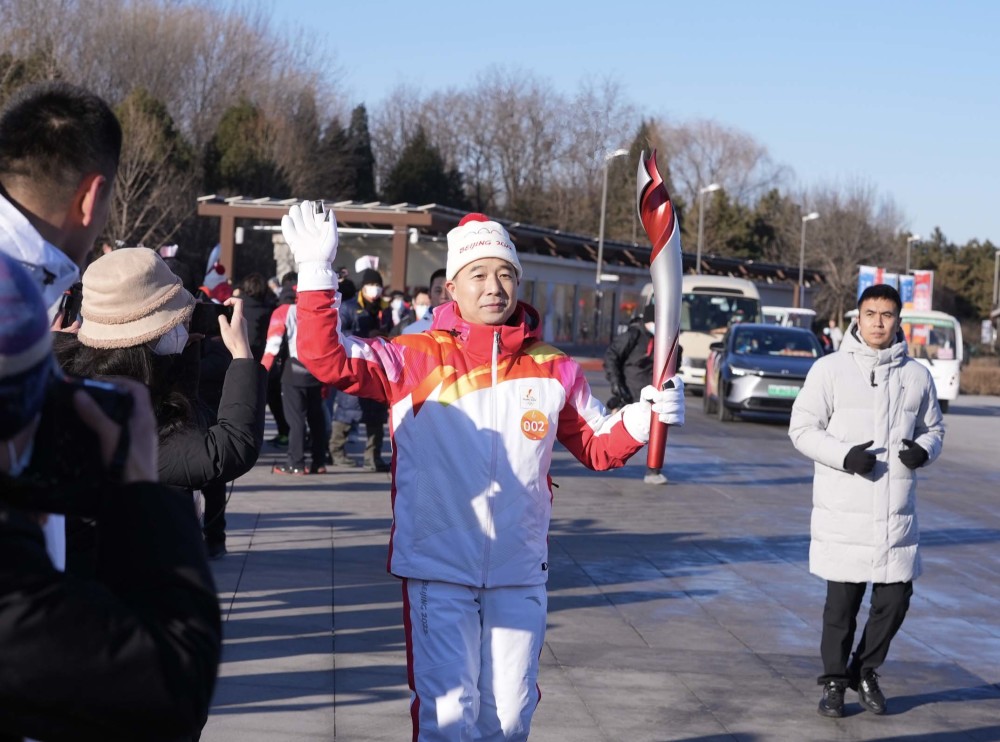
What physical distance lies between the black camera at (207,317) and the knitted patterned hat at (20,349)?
237cm

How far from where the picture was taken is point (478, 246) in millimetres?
4480

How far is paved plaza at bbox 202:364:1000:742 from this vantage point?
240 inches

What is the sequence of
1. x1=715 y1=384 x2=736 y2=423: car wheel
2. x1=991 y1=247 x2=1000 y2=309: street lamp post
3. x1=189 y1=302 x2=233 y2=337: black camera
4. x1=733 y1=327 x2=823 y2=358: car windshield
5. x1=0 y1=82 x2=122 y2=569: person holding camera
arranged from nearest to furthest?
x1=0 y1=82 x2=122 y2=569: person holding camera → x1=189 y1=302 x2=233 y2=337: black camera → x1=715 y1=384 x2=736 y2=423: car wheel → x1=733 y1=327 x2=823 y2=358: car windshield → x1=991 y1=247 x2=1000 y2=309: street lamp post

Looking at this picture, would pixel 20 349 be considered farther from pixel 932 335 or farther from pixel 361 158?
pixel 361 158

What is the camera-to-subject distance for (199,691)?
5.45 ft

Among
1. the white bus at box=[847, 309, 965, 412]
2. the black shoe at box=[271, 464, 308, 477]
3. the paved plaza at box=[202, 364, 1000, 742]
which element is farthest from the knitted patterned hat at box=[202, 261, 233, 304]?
the white bus at box=[847, 309, 965, 412]

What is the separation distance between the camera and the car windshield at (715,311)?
3266 centimetres

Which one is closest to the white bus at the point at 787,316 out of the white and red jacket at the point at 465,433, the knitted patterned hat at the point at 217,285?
the knitted patterned hat at the point at 217,285

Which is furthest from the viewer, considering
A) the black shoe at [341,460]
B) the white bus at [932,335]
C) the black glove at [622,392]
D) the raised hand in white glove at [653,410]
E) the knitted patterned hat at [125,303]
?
the white bus at [932,335]

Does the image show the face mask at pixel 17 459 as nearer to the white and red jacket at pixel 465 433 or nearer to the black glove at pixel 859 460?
the white and red jacket at pixel 465 433

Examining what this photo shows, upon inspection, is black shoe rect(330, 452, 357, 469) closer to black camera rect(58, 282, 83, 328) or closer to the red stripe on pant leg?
black camera rect(58, 282, 83, 328)

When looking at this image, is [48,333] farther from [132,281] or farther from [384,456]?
[384,456]

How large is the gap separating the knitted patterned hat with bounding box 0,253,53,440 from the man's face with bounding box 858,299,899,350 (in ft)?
18.1

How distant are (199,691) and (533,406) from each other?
2665 mm
